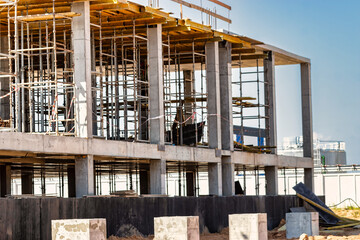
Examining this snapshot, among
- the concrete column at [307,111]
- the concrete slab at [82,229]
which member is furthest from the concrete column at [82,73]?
the concrete column at [307,111]

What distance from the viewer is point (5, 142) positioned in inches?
935

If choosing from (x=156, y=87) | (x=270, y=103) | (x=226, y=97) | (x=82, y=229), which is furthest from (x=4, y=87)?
(x=82, y=229)

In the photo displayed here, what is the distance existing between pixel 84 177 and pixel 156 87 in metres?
6.94

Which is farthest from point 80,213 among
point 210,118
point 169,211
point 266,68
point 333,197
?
point 333,197

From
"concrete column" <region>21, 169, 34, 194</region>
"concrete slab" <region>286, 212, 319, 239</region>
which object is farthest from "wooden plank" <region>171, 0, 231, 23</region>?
"concrete column" <region>21, 169, 34, 194</region>

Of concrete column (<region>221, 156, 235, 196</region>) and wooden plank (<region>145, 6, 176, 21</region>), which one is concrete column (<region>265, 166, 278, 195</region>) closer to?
concrete column (<region>221, 156, 235, 196</region>)

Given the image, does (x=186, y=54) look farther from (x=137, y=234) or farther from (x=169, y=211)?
(x=137, y=234)

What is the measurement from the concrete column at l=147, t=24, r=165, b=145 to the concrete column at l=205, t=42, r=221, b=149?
5347mm

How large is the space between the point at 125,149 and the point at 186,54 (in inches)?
474

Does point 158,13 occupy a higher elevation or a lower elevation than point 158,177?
higher

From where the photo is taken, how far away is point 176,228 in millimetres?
19922

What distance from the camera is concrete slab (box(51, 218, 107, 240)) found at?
17.1 m

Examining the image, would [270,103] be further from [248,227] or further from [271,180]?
[248,227]

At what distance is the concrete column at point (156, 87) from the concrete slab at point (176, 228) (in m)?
12.9
